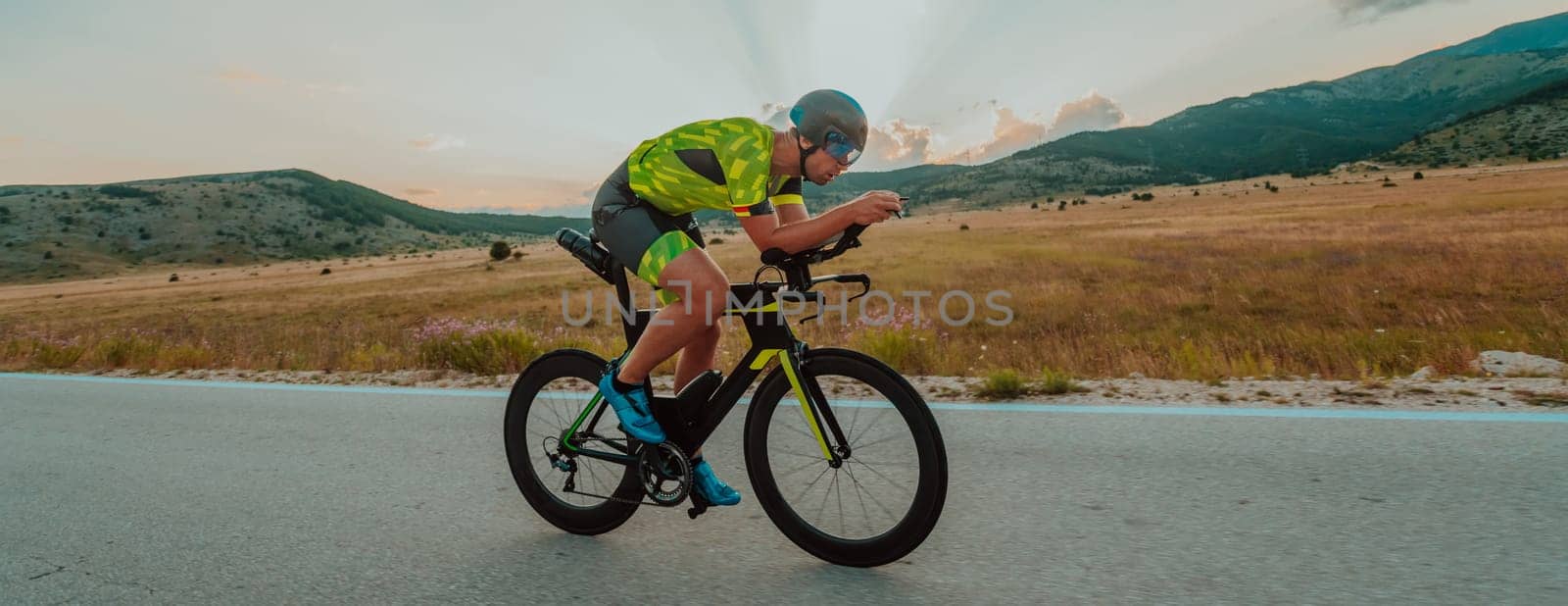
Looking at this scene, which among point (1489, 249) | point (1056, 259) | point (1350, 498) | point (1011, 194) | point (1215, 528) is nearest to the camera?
point (1215, 528)

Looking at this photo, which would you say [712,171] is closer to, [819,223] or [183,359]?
[819,223]

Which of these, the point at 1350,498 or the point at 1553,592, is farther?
the point at 1350,498

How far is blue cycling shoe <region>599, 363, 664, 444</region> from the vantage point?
324 cm

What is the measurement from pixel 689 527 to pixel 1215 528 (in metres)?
2.06

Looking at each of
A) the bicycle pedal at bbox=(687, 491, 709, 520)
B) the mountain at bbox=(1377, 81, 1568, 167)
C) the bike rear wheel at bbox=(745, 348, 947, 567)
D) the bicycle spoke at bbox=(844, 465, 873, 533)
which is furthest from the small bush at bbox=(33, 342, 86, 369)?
the mountain at bbox=(1377, 81, 1568, 167)

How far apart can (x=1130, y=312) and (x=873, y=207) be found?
13.8 meters

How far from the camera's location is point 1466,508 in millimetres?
3174

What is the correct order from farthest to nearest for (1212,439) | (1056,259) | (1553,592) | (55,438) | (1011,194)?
(1011,194) → (1056,259) → (55,438) → (1212,439) → (1553,592)

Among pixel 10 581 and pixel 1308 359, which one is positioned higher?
pixel 10 581

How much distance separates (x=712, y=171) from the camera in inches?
123

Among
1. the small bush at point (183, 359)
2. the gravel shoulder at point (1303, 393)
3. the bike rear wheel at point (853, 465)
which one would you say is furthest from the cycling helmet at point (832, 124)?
the small bush at point (183, 359)

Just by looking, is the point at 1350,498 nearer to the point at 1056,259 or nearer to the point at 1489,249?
the point at 1489,249

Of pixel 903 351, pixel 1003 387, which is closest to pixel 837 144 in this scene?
pixel 1003 387

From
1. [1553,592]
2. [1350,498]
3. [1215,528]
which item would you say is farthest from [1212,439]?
[1553,592]
